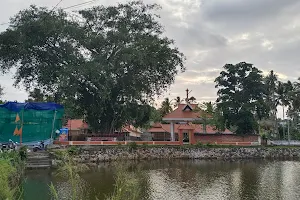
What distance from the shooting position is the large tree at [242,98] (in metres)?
33.4

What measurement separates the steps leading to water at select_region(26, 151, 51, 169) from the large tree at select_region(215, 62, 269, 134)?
18.4 metres

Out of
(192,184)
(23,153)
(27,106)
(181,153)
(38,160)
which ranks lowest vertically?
(192,184)

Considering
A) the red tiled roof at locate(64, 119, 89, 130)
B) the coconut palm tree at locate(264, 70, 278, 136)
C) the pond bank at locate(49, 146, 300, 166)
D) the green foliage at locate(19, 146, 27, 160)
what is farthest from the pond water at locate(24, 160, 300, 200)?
the coconut palm tree at locate(264, 70, 278, 136)

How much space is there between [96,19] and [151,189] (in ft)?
60.7

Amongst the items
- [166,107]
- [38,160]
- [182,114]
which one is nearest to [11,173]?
[38,160]

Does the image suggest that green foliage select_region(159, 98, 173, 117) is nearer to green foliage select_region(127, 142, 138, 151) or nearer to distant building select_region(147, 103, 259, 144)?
distant building select_region(147, 103, 259, 144)

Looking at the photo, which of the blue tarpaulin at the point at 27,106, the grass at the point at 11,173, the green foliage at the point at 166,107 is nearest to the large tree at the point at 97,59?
the blue tarpaulin at the point at 27,106

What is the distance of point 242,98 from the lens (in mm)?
34000

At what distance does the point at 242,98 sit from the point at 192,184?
19.4 meters

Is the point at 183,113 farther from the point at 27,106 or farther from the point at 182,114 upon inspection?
the point at 27,106

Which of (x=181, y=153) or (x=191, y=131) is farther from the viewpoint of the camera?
(x=191, y=131)

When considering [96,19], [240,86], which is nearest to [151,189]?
[96,19]

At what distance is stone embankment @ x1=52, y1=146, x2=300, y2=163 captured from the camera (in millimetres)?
26203

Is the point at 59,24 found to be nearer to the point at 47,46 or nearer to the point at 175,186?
the point at 47,46
